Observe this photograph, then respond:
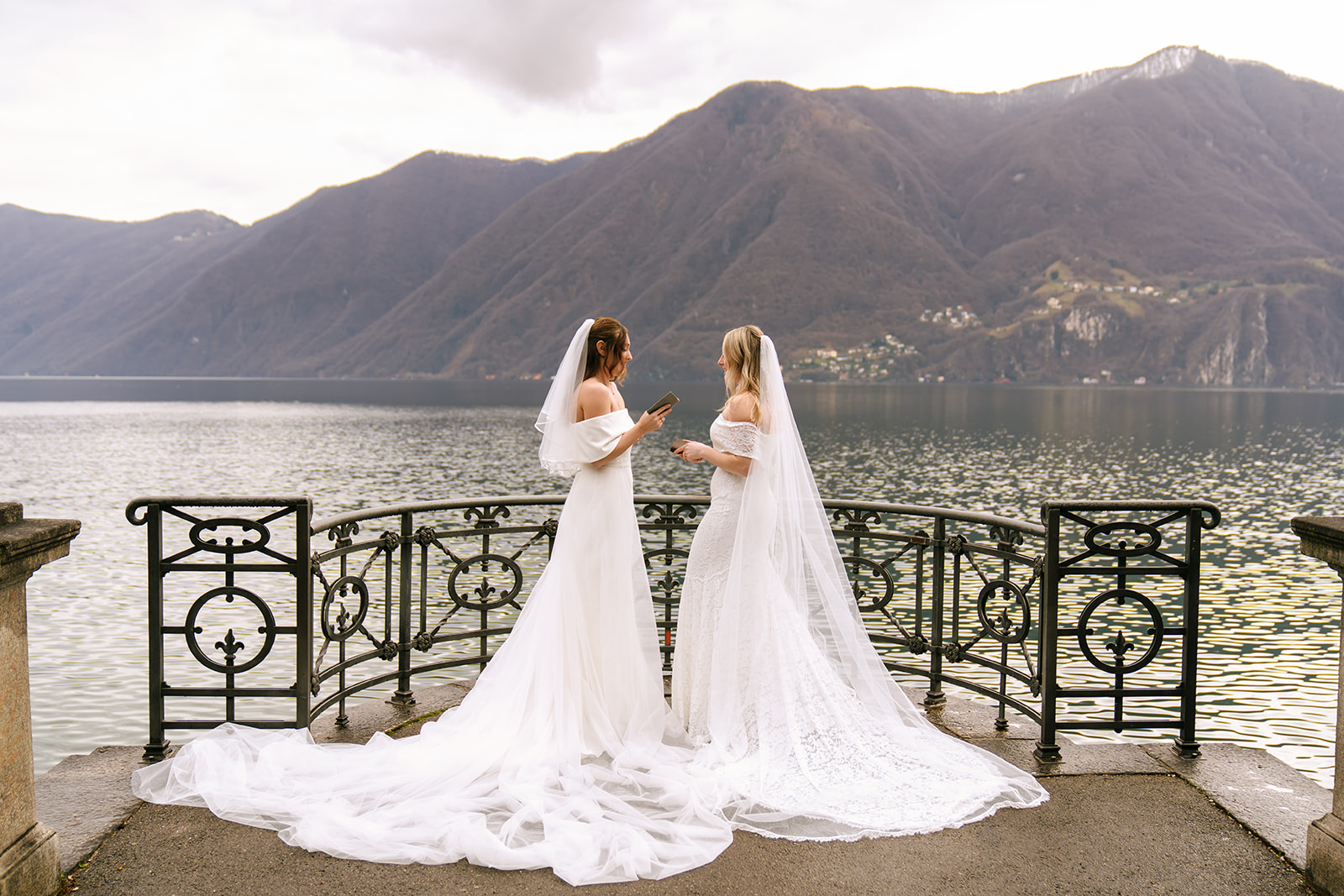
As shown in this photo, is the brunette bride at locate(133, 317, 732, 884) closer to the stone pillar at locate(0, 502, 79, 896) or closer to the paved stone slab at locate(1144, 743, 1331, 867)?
the stone pillar at locate(0, 502, 79, 896)

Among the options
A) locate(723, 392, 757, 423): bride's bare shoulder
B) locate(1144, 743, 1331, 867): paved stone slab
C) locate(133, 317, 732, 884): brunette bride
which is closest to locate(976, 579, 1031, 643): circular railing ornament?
locate(1144, 743, 1331, 867): paved stone slab

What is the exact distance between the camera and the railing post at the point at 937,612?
5582 millimetres

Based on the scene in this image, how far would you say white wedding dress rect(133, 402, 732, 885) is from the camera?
12.3 ft

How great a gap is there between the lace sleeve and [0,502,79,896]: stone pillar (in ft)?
10.2

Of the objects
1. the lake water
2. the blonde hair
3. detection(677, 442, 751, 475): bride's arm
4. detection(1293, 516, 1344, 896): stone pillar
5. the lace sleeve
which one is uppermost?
the blonde hair

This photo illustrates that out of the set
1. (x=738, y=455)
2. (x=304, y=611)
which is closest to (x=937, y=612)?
(x=738, y=455)

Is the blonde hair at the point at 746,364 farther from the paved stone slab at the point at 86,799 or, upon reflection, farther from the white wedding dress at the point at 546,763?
the paved stone slab at the point at 86,799

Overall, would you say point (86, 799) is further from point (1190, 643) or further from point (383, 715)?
point (1190, 643)

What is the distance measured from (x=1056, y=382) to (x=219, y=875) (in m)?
208

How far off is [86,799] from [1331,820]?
17.8 feet

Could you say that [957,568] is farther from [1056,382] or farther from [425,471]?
[1056,382]

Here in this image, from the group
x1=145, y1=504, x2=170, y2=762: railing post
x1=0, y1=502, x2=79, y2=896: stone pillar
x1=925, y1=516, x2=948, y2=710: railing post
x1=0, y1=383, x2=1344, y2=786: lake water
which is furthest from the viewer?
x1=0, y1=383, x2=1344, y2=786: lake water

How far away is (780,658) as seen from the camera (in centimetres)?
493

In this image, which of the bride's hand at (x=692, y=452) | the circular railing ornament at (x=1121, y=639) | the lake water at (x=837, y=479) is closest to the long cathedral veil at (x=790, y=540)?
the bride's hand at (x=692, y=452)
